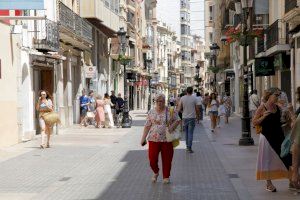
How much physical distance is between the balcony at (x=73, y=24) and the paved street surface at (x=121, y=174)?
9526 millimetres

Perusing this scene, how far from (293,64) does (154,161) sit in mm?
17298

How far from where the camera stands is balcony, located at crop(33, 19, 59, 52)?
2488cm

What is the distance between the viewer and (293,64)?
2866 centimetres

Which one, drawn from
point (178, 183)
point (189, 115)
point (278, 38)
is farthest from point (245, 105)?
point (278, 38)

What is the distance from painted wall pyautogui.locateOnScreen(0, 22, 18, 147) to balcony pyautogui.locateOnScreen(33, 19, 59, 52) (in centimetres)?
302

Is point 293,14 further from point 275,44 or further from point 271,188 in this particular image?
point 271,188

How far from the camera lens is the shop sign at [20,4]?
16.2 metres

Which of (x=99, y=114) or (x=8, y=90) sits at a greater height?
(x=8, y=90)

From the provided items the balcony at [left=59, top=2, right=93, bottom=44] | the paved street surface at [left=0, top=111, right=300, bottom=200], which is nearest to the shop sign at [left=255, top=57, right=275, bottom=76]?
the balcony at [left=59, top=2, right=93, bottom=44]

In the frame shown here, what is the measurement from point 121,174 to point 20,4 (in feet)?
16.5

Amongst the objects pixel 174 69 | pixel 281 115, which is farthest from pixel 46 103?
pixel 174 69

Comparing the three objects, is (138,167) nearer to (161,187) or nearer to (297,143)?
(161,187)

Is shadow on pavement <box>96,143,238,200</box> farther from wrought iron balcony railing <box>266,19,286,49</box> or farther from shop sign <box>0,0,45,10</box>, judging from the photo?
wrought iron balcony railing <box>266,19,286,49</box>

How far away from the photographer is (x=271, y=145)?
433 inches
